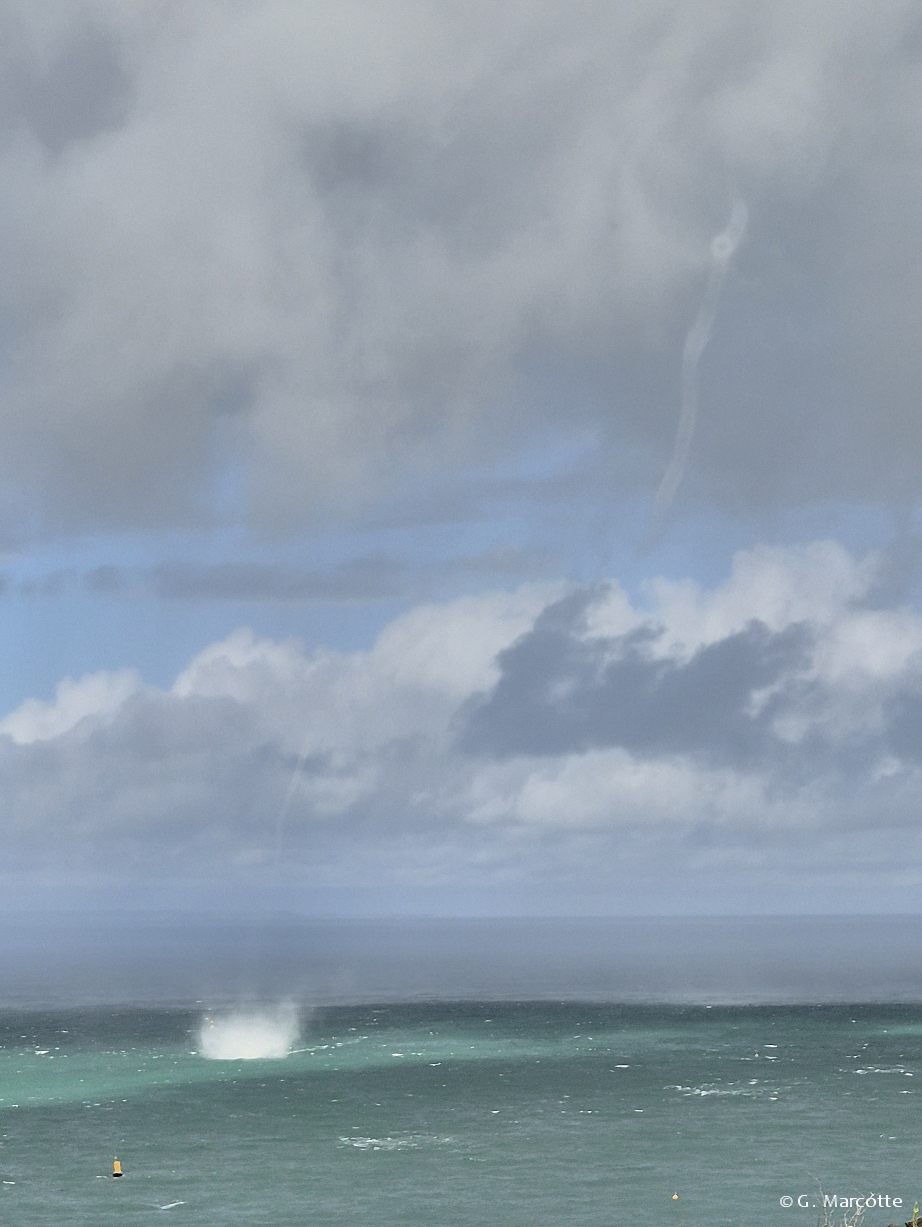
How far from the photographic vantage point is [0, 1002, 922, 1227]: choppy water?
79625mm

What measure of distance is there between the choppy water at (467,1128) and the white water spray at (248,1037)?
259 cm

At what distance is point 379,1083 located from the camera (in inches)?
4870

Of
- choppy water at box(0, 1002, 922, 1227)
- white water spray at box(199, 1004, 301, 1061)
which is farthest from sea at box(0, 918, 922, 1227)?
white water spray at box(199, 1004, 301, 1061)

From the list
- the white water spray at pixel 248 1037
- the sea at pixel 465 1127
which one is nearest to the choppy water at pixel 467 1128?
the sea at pixel 465 1127

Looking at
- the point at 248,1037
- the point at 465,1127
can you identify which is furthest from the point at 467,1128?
the point at 248,1037

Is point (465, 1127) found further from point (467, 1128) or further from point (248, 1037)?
point (248, 1037)

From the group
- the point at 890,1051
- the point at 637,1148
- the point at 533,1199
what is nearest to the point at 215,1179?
the point at 533,1199

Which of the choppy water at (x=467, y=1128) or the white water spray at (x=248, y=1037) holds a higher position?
the white water spray at (x=248, y=1037)

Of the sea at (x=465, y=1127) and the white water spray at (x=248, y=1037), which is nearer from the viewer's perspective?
the sea at (x=465, y=1127)

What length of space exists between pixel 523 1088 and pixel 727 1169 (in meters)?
35.6

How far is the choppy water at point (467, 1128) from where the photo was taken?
7962 centimetres

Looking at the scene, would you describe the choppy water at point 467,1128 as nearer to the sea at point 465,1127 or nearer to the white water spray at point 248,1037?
the sea at point 465,1127

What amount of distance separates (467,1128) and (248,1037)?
6090 cm

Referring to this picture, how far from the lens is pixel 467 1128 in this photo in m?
100
